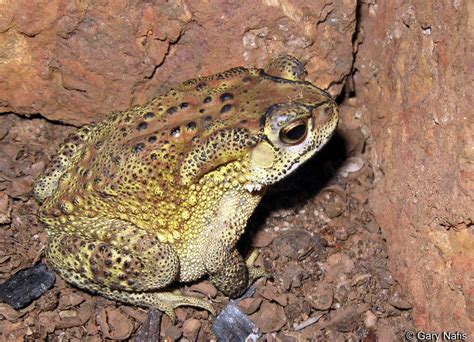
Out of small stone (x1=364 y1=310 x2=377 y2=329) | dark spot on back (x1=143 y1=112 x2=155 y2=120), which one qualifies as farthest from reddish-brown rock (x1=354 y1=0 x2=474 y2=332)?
dark spot on back (x1=143 y1=112 x2=155 y2=120)

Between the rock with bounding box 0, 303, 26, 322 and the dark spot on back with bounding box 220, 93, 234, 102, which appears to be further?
the rock with bounding box 0, 303, 26, 322

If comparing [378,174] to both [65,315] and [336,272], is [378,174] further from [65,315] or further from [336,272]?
[65,315]

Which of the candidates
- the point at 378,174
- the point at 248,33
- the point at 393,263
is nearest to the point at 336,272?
the point at 393,263

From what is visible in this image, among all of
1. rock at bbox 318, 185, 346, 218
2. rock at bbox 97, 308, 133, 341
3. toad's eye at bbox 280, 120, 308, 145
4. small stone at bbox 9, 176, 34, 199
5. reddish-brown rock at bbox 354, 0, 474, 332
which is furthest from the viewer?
rock at bbox 318, 185, 346, 218

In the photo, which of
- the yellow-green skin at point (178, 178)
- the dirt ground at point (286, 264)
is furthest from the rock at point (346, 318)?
the yellow-green skin at point (178, 178)

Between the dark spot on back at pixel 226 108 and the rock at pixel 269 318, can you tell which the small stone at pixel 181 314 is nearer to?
the rock at pixel 269 318

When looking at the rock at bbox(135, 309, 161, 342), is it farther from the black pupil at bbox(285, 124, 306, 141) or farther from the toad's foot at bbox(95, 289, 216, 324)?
the black pupil at bbox(285, 124, 306, 141)
